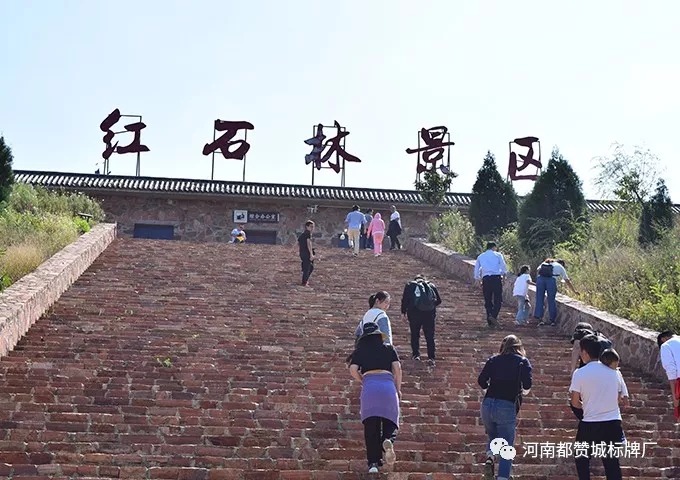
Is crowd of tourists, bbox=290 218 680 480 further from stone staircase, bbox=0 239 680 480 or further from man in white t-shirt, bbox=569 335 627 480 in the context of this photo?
stone staircase, bbox=0 239 680 480

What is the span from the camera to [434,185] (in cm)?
2827

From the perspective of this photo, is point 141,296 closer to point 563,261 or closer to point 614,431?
point 563,261

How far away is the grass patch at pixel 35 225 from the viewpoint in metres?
15.4

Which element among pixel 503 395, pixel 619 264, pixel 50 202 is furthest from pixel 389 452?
pixel 50 202

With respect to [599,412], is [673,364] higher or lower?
higher

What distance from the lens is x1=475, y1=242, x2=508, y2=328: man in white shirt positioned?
14.5 m

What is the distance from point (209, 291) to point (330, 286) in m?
2.38

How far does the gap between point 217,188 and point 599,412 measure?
22094mm

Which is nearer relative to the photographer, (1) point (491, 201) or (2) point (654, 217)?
(2) point (654, 217)

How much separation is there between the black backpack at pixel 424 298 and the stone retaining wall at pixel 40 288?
15.6ft

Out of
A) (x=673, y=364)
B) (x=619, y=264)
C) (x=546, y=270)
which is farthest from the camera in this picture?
(x=619, y=264)

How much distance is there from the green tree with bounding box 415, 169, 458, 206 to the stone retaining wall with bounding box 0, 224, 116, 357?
1135 cm

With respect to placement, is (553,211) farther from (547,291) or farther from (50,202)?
(50,202)

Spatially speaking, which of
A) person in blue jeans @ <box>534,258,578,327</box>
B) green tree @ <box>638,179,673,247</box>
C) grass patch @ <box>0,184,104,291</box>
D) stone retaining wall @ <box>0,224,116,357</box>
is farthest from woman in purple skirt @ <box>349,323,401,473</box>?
green tree @ <box>638,179,673,247</box>
